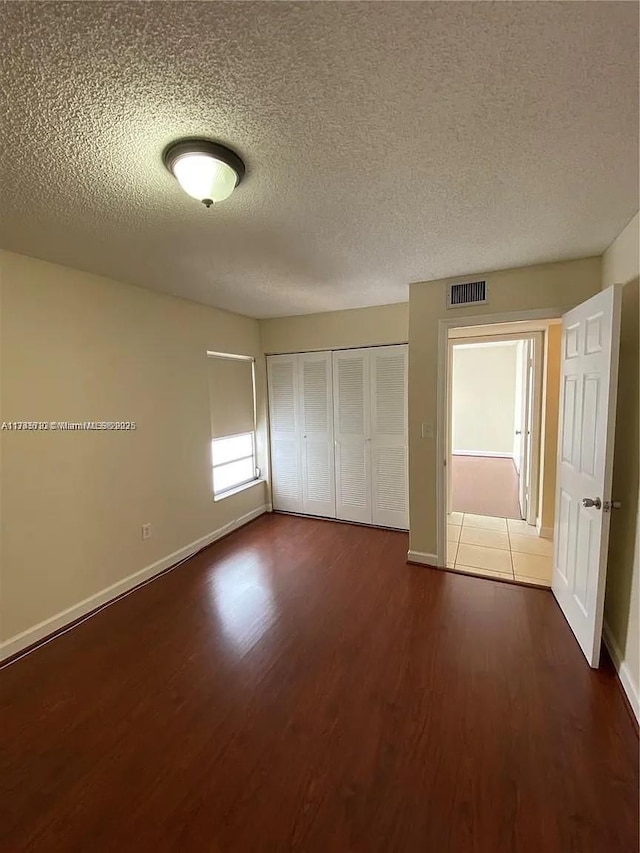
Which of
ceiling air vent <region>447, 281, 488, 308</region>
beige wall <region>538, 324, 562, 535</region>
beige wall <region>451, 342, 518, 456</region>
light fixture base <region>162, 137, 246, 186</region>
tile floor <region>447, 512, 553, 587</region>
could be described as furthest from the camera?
beige wall <region>451, 342, 518, 456</region>

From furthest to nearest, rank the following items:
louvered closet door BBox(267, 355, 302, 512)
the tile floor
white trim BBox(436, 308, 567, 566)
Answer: louvered closet door BBox(267, 355, 302, 512) → the tile floor → white trim BBox(436, 308, 567, 566)

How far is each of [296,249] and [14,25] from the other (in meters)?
1.54

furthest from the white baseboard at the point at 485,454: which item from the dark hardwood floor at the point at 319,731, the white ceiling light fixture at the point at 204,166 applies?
the white ceiling light fixture at the point at 204,166

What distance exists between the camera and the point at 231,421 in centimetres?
419

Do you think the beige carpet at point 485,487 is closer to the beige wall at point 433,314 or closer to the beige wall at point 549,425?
the beige wall at point 549,425

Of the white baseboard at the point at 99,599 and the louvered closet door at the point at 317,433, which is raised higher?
the louvered closet door at the point at 317,433

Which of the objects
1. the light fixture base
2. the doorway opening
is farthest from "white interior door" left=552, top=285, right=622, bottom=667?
the light fixture base

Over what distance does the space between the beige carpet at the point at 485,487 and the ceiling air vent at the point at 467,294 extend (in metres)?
2.80

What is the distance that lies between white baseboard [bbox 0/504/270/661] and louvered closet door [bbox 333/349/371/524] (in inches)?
55.2

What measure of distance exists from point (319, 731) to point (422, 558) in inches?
71.9

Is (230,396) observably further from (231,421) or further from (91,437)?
(91,437)

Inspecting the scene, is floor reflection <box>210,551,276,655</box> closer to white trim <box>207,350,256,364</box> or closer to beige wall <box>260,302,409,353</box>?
white trim <box>207,350,256,364</box>

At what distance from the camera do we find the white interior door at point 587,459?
191 centimetres

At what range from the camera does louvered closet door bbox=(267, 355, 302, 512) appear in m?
4.47
